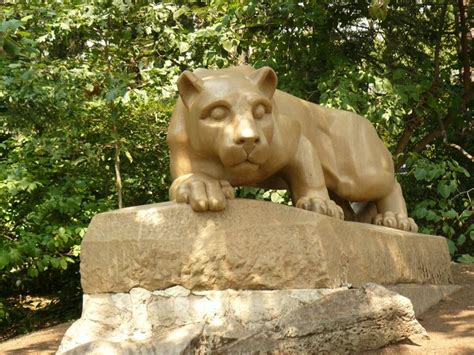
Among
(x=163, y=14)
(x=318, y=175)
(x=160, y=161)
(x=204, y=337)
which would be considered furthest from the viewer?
(x=160, y=161)

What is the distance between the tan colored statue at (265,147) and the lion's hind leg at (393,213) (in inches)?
0.4

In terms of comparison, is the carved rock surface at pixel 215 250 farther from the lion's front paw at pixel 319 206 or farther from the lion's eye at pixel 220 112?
the lion's eye at pixel 220 112

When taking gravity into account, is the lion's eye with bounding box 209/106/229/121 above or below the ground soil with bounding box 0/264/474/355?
above

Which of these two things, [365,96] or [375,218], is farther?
[365,96]

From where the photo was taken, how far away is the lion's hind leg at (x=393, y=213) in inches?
205

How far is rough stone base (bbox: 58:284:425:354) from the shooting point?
346 centimetres

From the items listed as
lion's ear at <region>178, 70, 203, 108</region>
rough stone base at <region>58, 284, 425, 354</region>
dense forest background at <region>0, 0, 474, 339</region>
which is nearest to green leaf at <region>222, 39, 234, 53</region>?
dense forest background at <region>0, 0, 474, 339</region>

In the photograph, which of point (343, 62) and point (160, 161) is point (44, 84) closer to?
point (160, 161)

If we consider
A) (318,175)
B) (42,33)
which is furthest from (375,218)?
(42,33)

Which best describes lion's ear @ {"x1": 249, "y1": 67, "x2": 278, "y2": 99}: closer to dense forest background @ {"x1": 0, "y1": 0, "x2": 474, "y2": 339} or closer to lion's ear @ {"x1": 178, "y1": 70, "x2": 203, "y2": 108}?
lion's ear @ {"x1": 178, "y1": 70, "x2": 203, "y2": 108}

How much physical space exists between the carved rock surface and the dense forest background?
2.68 m

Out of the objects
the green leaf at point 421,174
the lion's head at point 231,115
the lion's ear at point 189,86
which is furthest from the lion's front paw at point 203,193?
the green leaf at point 421,174

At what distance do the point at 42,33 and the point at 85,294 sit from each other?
12.0 ft

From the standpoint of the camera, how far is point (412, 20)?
8.17 m
